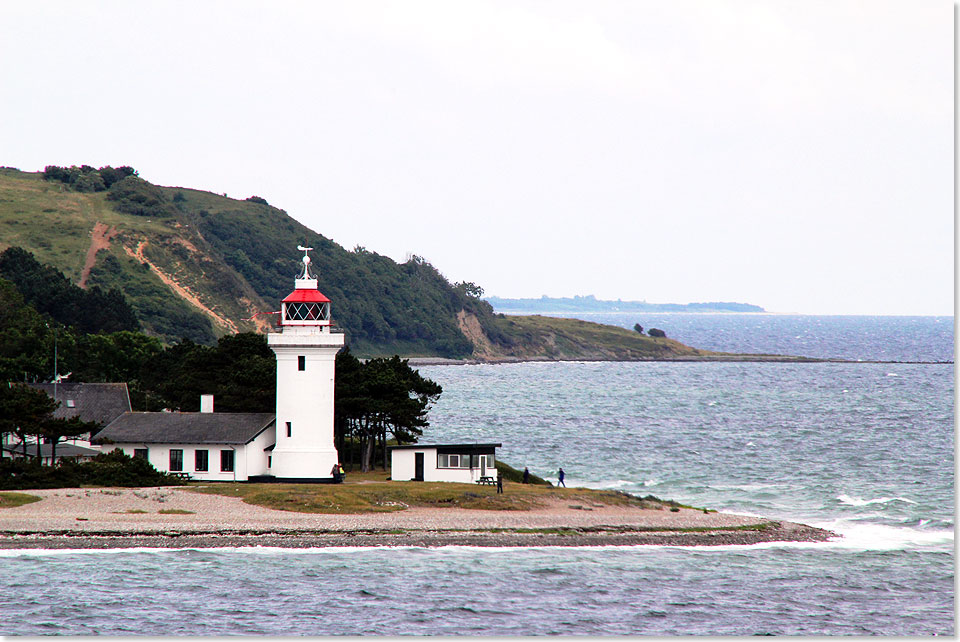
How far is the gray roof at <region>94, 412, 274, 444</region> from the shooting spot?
156ft

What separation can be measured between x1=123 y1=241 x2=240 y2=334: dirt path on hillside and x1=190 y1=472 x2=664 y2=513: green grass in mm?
132181

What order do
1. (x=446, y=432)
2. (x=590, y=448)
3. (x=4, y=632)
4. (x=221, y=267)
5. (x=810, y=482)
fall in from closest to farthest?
(x=4, y=632) < (x=810, y=482) < (x=590, y=448) < (x=446, y=432) < (x=221, y=267)

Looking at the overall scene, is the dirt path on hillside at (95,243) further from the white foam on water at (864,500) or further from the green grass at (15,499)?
the white foam on water at (864,500)

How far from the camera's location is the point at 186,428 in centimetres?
4847

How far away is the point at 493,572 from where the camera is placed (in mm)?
37375

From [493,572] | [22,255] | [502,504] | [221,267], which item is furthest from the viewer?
[221,267]

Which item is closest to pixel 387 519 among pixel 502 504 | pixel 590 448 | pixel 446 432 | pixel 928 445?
pixel 502 504

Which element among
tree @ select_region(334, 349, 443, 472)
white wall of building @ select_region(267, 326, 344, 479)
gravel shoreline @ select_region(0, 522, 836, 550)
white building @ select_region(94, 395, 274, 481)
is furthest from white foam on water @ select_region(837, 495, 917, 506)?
white building @ select_region(94, 395, 274, 481)

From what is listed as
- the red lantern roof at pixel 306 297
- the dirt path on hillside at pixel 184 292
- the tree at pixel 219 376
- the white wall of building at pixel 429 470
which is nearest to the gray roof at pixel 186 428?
the tree at pixel 219 376

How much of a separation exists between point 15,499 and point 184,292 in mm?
137886

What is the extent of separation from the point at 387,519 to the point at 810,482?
2931 cm

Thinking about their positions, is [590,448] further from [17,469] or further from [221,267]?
[221,267]

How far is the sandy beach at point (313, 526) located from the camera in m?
39.5

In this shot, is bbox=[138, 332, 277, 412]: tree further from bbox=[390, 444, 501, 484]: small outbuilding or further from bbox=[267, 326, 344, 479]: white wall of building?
bbox=[390, 444, 501, 484]: small outbuilding
